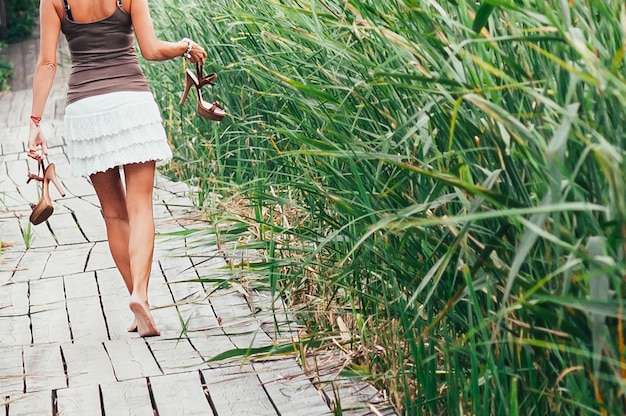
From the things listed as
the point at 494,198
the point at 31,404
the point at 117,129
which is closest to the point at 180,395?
the point at 31,404

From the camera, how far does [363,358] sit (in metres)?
3.81

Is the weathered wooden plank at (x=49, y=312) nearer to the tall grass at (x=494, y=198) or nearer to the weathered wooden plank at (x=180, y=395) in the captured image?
the weathered wooden plank at (x=180, y=395)

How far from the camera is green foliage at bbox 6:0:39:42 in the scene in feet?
63.2

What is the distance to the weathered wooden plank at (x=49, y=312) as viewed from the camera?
462cm

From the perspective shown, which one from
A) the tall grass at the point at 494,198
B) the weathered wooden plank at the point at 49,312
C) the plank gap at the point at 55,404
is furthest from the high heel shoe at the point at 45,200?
the tall grass at the point at 494,198

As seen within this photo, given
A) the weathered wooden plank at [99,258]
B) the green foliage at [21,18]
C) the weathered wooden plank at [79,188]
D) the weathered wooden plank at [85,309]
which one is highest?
the weathered wooden plank at [85,309]

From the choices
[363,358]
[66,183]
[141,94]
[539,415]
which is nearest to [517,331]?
[539,415]

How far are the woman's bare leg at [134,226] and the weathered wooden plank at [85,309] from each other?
16 cm

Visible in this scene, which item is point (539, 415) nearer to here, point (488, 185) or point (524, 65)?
point (488, 185)

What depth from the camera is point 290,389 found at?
3688 mm

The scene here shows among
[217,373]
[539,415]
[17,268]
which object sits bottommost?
[17,268]

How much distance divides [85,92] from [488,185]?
2690 mm

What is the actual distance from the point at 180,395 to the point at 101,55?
152 centimetres

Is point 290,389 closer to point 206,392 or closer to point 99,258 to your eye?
point 206,392
